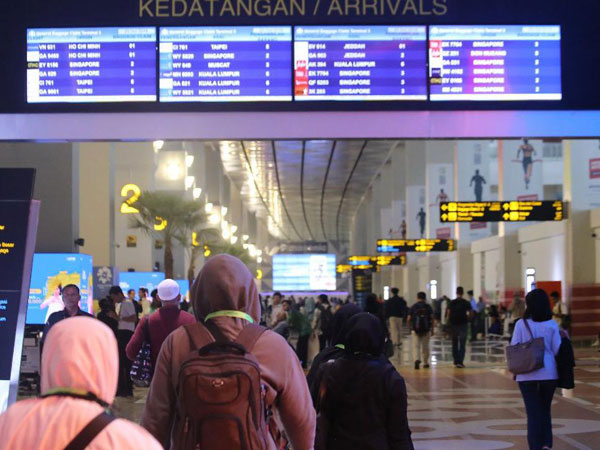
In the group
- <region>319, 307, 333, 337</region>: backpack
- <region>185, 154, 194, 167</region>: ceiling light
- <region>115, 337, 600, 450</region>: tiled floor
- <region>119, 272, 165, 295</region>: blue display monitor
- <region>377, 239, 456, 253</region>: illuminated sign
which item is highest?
<region>185, 154, 194, 167</region>: ceiling light

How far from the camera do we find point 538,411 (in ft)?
29.1

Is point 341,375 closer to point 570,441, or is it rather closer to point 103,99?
point 103,99

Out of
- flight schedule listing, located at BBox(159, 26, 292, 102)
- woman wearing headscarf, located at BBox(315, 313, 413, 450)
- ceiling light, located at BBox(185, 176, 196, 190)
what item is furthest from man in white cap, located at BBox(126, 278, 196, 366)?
ceiling light, located at BBox(185, 176, 196, 190)

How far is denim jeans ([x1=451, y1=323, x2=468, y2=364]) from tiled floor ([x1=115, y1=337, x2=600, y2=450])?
32 centimetres

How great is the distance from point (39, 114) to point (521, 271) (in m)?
28.5

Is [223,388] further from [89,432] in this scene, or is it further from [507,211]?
[507,211]

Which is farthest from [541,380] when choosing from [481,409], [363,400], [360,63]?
[481,409]

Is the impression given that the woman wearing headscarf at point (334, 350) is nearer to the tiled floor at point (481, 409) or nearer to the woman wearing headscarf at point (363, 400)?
the woman wearing headscarf at point (363, 400)

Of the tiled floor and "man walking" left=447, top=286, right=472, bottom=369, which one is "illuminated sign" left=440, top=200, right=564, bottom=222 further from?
the tiled floor

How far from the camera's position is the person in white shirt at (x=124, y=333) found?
54.1ft

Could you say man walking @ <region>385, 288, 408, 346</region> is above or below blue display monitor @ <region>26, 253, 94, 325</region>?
below

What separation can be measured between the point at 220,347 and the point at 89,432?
143 centimetres

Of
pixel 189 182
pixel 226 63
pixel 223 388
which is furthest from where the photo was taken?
pixel 189 182

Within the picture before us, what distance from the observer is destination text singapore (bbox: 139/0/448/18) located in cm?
937
